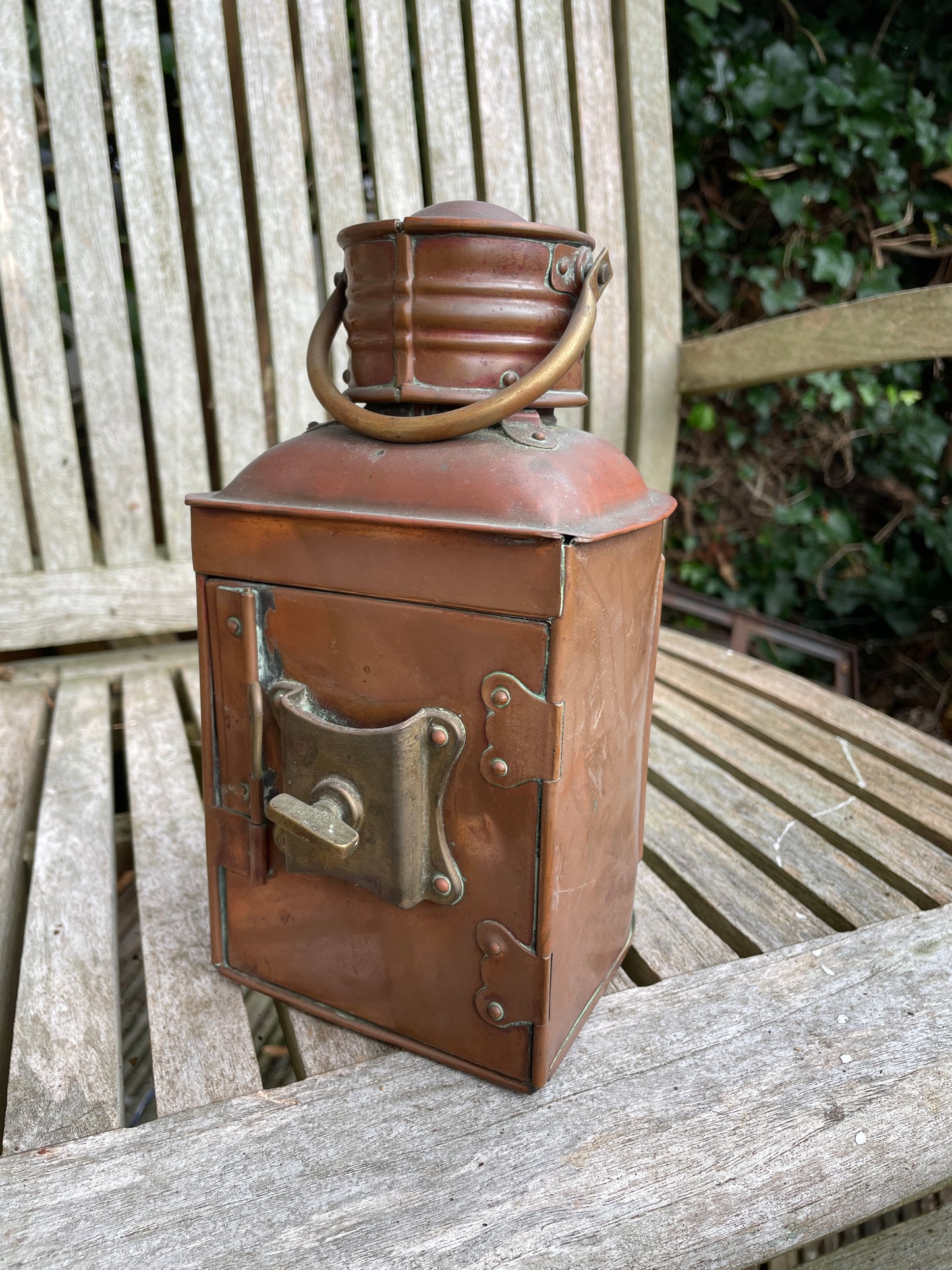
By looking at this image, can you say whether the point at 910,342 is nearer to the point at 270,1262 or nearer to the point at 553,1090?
the point at 553,1090

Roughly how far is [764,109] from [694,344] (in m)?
1.09

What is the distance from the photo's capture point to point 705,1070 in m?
1.02

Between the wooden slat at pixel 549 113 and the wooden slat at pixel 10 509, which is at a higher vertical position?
the wooden slat at pixel 549 113

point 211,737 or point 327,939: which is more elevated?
point 211,737

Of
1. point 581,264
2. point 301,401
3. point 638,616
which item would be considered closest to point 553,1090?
point 638,616

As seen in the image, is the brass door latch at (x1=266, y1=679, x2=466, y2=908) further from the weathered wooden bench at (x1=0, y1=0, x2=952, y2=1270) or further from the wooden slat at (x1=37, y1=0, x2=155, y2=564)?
the wooden slat at (x1=37, y1=0, x2=155, y2=564)

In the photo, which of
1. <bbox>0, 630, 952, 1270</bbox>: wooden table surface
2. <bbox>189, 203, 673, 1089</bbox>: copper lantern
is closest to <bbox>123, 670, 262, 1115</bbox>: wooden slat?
<bbox>0, 630, 952, 1270</bbox>: wooden table surface

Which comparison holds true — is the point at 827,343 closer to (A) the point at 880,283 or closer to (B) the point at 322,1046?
(A) the point at 880,283

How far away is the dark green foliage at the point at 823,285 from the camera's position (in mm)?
2869

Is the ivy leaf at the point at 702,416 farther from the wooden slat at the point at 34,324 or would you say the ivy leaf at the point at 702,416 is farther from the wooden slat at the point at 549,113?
the wooden slat at the point at 34,324

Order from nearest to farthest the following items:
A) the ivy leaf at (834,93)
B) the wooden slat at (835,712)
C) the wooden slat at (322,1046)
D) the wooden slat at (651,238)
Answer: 1. the wooden slat at (322,1046)
2. the wooden slat at (835,712)
3. the wooden slat at (651,238)
4. the ivy leaf at (834,93)

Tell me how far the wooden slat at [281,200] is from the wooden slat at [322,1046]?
1.54 m

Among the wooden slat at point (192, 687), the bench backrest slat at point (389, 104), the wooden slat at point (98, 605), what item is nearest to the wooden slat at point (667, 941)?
the wooden slat at point (192, 687)

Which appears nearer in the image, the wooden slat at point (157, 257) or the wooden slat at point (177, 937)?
the wooden slat at point (177, 937)
